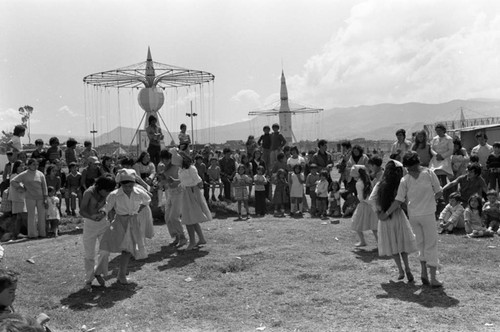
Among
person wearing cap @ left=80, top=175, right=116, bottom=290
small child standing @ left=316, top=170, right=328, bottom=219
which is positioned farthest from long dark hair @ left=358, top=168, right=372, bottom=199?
person wearing cap @ left=80, top=175, right=116, bottom=290

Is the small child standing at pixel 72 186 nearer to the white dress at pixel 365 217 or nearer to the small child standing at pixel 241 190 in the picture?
the small child standing at pixel 241 190

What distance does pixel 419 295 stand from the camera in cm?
630

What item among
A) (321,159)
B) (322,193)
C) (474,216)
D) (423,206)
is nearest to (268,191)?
(321,159)

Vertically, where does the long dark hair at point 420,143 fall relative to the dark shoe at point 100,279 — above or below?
above

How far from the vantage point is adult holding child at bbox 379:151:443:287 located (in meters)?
6.55

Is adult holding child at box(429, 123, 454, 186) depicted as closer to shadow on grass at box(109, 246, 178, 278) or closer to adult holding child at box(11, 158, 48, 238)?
shadow on grass at box(109, 246, 178, 278)

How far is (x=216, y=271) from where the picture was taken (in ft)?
25.8

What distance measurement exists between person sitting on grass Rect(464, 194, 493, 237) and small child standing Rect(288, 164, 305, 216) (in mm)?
4497

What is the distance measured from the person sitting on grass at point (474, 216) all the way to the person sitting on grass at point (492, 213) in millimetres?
112

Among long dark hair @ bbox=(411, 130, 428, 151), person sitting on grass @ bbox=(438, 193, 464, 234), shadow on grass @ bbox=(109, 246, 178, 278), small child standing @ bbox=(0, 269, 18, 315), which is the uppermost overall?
long dark hair @ bbox=(411, 130, 428, 151)

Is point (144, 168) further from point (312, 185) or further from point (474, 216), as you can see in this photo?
point (474, 216)

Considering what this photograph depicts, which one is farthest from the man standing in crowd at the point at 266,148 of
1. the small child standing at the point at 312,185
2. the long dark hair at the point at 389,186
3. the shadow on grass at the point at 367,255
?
the long dark hair at the point at 389,186

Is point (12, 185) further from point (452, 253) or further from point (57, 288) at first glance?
point (452, 253)

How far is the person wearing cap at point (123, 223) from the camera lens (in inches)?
278
